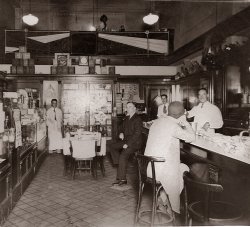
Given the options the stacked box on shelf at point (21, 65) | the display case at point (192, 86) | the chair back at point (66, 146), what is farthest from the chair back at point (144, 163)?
the stacked box on shelf at point (21, 65)

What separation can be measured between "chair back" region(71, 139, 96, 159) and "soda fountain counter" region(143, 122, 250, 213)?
2372 mm

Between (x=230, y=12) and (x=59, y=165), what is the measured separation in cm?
514

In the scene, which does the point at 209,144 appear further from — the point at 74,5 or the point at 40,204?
the point at 74,5

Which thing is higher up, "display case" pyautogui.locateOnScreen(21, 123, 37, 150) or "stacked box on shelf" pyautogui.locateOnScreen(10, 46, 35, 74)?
"stacked box on shelf" pyautogui.locateOnScreen(10, 46, 35, 74)

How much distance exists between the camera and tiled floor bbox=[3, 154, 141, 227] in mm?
4074

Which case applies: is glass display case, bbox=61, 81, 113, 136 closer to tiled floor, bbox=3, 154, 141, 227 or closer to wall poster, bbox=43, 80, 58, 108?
wall poster, bbox=43, 80, 58, 108

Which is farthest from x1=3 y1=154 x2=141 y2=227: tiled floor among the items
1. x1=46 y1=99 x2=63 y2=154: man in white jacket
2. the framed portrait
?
the framed portrait

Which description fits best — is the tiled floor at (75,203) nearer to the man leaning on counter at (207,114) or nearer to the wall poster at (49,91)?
the man leaning on counter at (207,114)

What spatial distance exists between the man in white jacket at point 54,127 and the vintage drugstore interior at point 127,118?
0.03m

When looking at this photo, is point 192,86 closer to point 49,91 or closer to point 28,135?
point 49,91

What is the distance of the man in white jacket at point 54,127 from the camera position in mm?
9367

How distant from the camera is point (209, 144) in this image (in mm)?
3791

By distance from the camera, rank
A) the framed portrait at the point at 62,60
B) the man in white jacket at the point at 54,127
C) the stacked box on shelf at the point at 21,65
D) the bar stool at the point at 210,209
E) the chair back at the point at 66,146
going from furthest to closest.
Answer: the framed portrait at the point at 62,60 < the stacked box on shelf at the point at 21,65 < the man in white jacket at the point at 54,127 < the chair back at the point at 66,146 < the bar stool at the point at 210,209

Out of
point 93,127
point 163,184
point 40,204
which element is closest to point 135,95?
point 93,127
